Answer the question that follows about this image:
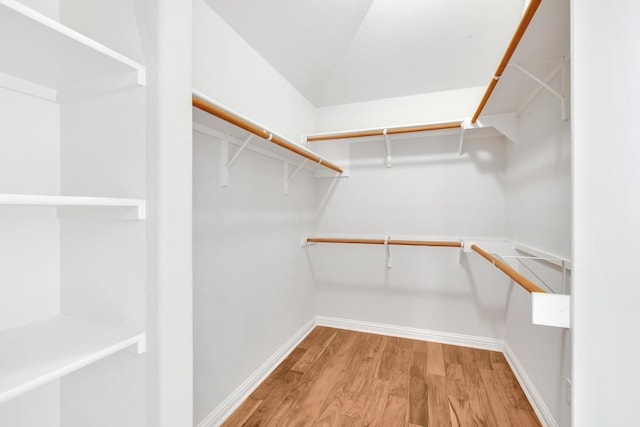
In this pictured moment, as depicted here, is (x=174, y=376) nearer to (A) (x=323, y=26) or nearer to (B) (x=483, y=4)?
(A) (x=323, y=26)

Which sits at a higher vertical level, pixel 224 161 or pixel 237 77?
pixel 237 77

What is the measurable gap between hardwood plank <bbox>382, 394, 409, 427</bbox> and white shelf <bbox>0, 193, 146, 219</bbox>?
151cm

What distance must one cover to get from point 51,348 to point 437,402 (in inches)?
69.1

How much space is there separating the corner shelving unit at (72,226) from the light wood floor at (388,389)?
38.7 inches

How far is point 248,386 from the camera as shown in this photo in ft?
5.44

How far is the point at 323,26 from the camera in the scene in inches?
70.9

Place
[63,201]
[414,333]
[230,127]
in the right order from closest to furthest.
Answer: [63,201], [230,127], [414,333]

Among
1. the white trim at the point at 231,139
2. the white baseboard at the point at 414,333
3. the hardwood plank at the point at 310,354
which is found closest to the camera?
the white trim at the point at 231,139

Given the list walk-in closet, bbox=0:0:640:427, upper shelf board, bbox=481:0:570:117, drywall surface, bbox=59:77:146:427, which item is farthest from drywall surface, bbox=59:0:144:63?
upper shelf board, bbox=481:0:570:117

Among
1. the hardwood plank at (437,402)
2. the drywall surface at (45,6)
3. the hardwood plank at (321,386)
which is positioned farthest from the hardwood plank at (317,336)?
the drywall surface at (45,6)

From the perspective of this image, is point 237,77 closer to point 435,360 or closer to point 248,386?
point 248,386

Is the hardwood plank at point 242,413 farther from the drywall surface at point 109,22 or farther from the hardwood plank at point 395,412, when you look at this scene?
the drywall surface at point 109,22

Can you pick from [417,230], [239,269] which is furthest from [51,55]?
[417,230]

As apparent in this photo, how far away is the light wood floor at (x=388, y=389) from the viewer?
57.9 inches
